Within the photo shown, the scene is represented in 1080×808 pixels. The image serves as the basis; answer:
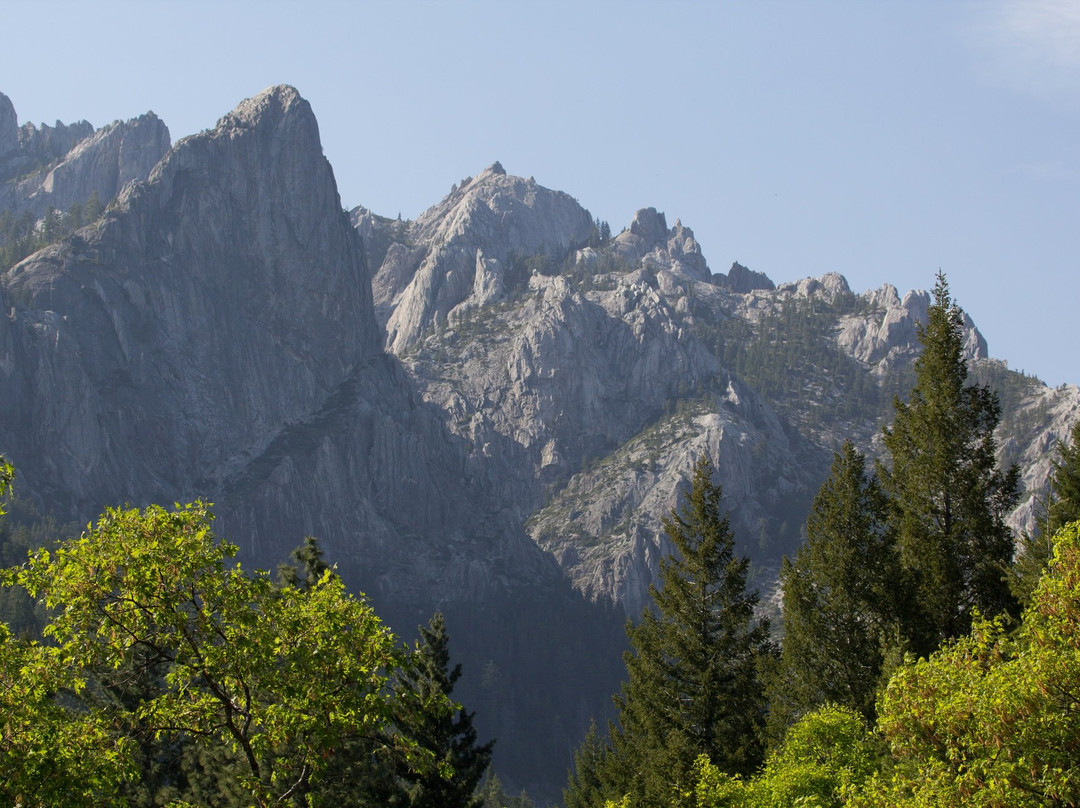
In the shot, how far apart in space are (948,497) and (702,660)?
38.0 ft

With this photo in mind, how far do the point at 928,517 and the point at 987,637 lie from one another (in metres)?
20.7

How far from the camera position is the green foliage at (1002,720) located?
752 inches

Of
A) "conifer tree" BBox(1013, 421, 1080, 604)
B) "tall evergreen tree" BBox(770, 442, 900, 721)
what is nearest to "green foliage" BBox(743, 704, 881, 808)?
"conifer tree" BBox(1013, 421, 1080, 604)

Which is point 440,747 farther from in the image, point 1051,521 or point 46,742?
point 46,742

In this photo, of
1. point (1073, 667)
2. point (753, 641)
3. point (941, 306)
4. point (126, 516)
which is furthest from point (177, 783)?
point (1073, 667)

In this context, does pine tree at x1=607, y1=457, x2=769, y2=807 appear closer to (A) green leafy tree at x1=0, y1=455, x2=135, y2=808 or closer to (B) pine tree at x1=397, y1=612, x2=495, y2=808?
(B) pine tree at x1=397, y1=612, x2=495, y2=808

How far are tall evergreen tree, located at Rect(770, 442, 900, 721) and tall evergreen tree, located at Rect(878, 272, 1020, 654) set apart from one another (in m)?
0.96

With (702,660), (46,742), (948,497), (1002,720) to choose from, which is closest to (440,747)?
(702,660)

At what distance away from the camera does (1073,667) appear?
19875mm

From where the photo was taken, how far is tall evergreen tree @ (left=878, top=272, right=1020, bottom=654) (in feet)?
135

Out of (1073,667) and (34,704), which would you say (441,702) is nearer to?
(34,704)

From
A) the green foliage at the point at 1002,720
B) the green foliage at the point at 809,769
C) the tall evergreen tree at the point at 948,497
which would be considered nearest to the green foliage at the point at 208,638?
the green foliage at the point at 1002,720

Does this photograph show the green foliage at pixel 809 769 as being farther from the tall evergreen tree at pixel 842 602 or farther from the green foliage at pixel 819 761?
the tall evergreen tree at pixel 842 602

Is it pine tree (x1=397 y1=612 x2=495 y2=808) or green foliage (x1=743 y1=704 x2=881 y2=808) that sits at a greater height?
pine tree (x1=397 y1=612 x2=495 y2=808)
